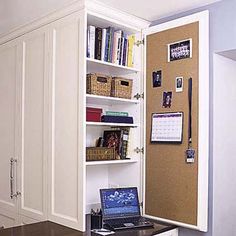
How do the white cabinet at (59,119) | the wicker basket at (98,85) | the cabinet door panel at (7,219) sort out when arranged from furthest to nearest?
the cabinet door panel at (7,219)
the wicker basket at (98,85)
the white cabinet at (59,119)

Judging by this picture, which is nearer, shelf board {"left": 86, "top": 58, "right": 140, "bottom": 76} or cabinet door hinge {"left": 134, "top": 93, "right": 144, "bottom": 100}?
shelf board {"left": 86, "top": 58, "right": 140, "bottom": 76}

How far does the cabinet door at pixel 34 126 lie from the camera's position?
264 cm

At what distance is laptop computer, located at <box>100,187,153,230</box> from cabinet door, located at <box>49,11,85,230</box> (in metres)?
0.23

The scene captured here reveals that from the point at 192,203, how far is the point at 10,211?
175 cm

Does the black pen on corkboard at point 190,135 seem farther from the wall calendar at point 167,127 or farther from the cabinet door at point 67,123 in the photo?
the cabinet door at point 67,123

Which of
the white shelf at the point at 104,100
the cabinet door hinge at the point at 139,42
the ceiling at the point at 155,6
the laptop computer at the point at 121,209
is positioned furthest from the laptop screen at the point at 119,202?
the ceiling at the point at 155,6

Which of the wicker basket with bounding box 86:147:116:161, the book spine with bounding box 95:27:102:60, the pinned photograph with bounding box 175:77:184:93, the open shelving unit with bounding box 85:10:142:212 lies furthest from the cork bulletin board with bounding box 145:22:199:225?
the book spine with bounding box 95:27:102:60

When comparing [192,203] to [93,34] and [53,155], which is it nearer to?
[53,155]

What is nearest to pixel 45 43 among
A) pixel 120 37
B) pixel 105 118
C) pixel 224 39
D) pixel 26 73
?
pixel 26 73

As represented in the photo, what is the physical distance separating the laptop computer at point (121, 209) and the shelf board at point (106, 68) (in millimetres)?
975

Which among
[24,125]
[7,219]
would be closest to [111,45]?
[24,125]

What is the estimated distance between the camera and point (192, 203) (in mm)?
2225

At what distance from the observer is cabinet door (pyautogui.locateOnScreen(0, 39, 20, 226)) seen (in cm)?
300

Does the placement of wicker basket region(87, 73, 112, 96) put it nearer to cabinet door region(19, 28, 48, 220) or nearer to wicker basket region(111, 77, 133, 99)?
wicker basket region(111, 77, 133, 99)
